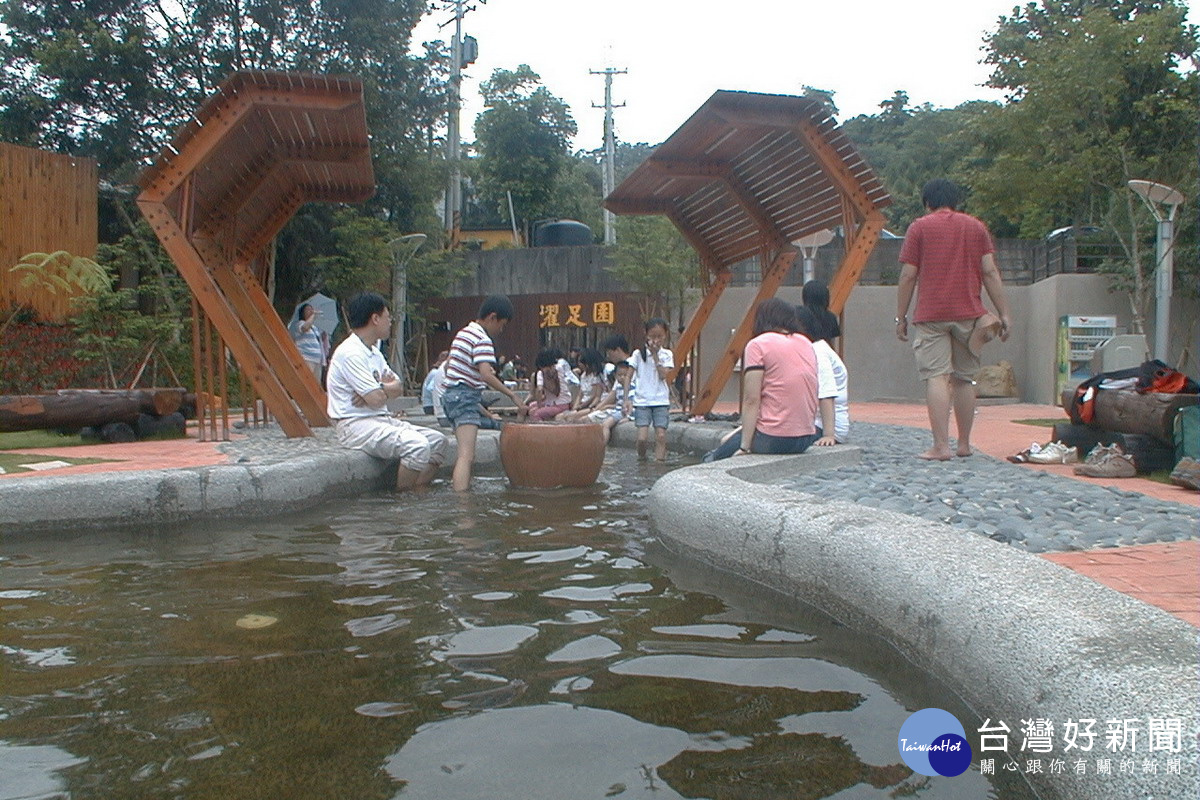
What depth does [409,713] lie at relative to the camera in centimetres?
280

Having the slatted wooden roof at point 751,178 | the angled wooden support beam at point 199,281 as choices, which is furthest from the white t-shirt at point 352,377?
the slatted wooden roof at point 751,178

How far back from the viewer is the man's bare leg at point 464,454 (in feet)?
25.5

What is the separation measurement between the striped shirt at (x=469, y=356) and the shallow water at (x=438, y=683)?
10.4 feet

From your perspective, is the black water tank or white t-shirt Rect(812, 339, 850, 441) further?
the black water tank

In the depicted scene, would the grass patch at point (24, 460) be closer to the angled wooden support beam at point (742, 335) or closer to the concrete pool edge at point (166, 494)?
the concrete pool edge at point (166, 494)

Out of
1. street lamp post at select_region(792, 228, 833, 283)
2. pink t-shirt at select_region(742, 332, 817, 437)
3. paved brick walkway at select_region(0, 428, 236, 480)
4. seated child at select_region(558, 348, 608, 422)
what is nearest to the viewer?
pink t-shirt at select_region(742, 332, 817, 437)

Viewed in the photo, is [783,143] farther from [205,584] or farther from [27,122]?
[27,122]

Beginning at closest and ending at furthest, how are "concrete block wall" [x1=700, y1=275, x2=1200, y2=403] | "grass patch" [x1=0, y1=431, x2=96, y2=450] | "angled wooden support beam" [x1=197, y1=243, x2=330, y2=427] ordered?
"grass patch" [x1=0, y1=431, x2=96, y2=450], "angled wooden support beam" [x1=197, y1=243, x2=330, y2=427], "concrete block wall" [x1=700, y1=275, x2=1200, y2=403]

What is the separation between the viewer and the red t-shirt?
675 centimetres

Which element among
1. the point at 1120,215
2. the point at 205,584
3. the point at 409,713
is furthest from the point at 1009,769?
the point at 1120,215

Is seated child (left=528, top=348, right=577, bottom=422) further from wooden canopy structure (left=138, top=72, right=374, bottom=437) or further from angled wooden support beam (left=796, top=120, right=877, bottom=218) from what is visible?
angled wooden support beam (left=796, top=120, right=877, bottom=218)

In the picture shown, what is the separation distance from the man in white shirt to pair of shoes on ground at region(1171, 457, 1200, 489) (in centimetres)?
493

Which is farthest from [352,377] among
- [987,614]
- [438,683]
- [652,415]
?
[987,614]

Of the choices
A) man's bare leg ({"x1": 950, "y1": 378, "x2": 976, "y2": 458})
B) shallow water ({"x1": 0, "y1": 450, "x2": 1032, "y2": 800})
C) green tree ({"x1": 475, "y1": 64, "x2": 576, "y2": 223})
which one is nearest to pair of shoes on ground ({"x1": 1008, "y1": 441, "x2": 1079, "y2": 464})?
man's bare leg ({"x1": 950, "y1": 378, "x2": 976, "y2": 458})
